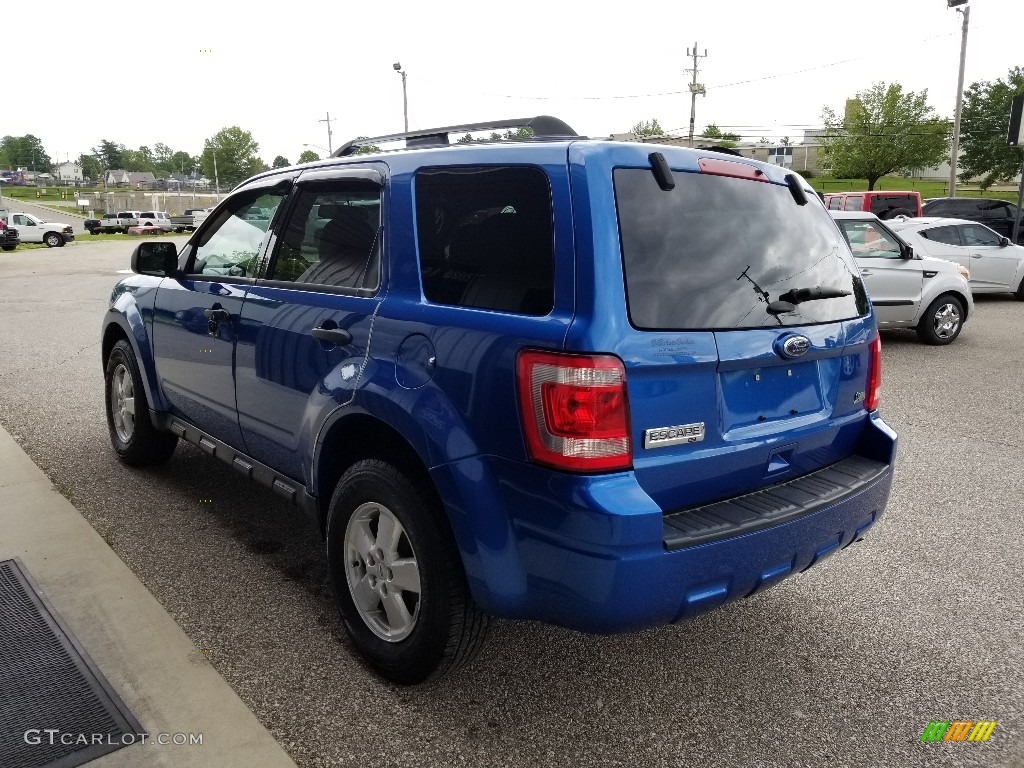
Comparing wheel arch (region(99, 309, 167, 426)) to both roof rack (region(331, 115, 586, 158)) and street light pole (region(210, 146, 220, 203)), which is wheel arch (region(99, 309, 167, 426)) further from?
street light pole (region(210, 146, 220, 203))

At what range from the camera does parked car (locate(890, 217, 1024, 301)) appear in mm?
13266

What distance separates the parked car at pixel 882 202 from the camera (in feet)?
75.2

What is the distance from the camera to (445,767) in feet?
8.27

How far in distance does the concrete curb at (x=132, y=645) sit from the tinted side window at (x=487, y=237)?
157 centimetres

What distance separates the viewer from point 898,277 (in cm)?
1022

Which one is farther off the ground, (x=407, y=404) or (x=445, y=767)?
(x=407, y=404)

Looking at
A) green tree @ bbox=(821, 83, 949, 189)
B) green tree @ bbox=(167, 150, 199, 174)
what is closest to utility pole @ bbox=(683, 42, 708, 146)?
green tree @ bbox=(821, 83, 949, 189)

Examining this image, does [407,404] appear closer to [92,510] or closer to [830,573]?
[830,573]

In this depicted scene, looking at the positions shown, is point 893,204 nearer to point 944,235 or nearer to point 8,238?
point 944,235

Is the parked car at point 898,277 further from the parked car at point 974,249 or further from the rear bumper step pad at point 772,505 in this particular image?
the rear bumper step pad at point 772,505

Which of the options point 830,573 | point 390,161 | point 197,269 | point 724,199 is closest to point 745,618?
point 830,573

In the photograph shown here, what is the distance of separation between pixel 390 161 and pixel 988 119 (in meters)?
68.1

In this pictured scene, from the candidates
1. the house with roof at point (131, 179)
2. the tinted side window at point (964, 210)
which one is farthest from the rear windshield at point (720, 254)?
the house with roof at point (131, 179)

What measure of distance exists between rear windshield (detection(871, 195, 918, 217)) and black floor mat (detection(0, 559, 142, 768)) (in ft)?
82.7
